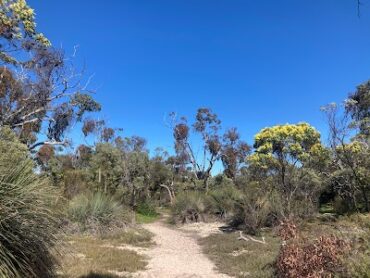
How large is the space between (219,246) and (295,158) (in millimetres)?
7477

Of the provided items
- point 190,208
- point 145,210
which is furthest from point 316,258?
point 145,210

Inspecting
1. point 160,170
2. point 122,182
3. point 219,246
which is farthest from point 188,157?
point 219,246

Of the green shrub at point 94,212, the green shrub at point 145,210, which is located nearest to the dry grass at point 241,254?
the green shrub at point 94,212

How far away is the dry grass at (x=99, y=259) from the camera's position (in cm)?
748

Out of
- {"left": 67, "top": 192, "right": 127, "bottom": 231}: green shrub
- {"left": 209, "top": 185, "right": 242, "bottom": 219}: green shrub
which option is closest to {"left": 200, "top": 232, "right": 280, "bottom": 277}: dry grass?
{"left": 67, "top": 192, "right": 127, "bottom": 231}: green shrub

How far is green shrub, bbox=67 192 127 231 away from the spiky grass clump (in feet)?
27.0

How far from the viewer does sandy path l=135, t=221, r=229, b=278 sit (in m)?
8.18

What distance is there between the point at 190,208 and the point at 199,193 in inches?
67.5

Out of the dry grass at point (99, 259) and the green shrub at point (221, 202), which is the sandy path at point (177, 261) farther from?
the green shrub at point (221, 202)

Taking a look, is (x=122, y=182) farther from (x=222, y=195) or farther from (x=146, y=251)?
(x=146, y=251)

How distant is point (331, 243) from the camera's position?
5352mm

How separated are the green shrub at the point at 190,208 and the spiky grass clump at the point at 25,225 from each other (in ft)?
46.9

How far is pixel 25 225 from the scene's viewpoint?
5.03 m

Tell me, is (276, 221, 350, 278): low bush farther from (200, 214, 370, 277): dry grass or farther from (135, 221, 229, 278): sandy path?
(135, 221, 229, 278): sandy path
